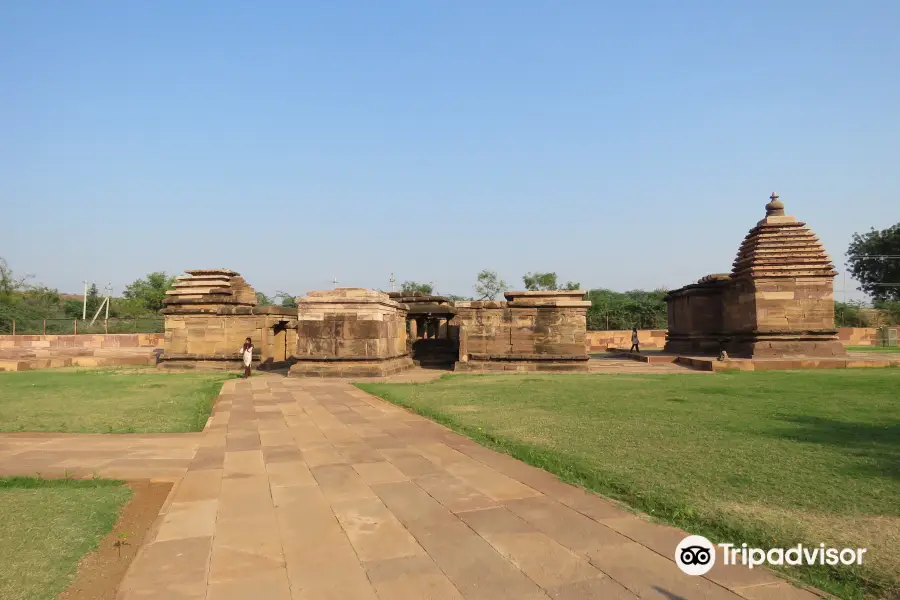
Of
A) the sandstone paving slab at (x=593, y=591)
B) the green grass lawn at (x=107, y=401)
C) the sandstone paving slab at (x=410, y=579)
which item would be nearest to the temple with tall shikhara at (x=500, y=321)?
the green grass lawn at (x=107, y=401)

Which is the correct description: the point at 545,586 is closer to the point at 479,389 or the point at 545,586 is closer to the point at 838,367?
the point at 479,389

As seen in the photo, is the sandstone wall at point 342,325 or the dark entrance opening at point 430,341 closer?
the sandstone wall at point 342,325

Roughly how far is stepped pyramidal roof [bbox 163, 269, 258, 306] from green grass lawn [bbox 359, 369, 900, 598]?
8.29 m

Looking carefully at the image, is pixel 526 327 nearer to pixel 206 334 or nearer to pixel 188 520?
pixel 206 334

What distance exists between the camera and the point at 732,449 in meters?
5.06

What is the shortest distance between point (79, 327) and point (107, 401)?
86.9 feet

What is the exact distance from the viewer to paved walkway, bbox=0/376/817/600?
256cm

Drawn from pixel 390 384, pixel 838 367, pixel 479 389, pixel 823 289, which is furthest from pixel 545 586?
pixel 823 289

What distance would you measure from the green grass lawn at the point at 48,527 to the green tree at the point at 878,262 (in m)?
54.7

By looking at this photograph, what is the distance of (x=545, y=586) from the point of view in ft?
8.38

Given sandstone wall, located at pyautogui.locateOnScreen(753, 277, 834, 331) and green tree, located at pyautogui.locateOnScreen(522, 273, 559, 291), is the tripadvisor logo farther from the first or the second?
green tree, located at pyautogui.locateOnScreen(522, 273, 559, 291)

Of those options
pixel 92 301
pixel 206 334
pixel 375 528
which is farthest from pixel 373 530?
pixel 92 301

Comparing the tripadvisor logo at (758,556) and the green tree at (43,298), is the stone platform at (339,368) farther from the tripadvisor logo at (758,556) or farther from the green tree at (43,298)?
the green tree at (43,298)

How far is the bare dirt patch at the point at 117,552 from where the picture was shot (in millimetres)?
2615
